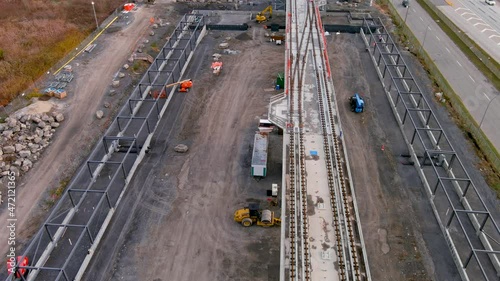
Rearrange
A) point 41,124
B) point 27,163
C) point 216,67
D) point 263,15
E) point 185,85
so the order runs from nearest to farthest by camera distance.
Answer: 1. point 27,163
2. point 41,124
3. point 185,85
4. point 216,67
5. point 263,15

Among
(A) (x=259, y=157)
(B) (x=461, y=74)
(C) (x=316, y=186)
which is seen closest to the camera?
(C) (x=316, y=186)

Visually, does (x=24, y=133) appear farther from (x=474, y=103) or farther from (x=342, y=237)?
(x=474, y=103)

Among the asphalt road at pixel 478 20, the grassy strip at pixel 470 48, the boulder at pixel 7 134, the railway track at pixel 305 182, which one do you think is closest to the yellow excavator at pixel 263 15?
the railway track at pixel 305 182

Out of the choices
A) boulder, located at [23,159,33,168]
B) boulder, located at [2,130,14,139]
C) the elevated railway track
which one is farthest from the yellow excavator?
boulder, located at [23,159,33,168]

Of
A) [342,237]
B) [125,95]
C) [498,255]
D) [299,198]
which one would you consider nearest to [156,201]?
[299,198]

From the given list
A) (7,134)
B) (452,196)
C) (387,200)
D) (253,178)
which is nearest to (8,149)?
(7,134)

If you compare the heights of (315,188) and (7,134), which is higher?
(315,188)

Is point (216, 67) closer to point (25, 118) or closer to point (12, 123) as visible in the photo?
point (25, 118)
